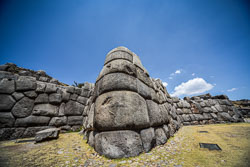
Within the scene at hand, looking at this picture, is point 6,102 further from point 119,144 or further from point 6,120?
point 119,144

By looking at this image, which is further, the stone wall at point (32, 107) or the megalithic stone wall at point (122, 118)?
the stone wall at point (32, 107)

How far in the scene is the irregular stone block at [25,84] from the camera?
401 centimetres

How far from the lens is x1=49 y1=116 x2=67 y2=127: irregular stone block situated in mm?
4371

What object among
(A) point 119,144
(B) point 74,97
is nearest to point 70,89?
(B) point 74,97

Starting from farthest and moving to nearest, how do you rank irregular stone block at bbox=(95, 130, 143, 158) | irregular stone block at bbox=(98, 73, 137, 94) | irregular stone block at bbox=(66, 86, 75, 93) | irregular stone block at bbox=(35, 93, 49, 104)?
1. irregular stone block at bbox=(66, 86, 75, 93)
2. irregular stone block at bbox=(35, 93, 49, 104)
3. irregular stone block at bbox=(98, 73, 137, 94)
4. irregular stone block at bbox=(95, 130, 143, 158)

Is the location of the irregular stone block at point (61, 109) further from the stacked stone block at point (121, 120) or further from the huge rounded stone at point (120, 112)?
the huge rounded stone at point (120, 112)

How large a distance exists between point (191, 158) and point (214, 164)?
0.31 m

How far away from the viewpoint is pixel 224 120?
6223mm

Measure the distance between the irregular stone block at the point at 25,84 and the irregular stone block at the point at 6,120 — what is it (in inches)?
42.1

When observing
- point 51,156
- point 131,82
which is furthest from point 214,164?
point 51,156

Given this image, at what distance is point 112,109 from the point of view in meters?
1.98

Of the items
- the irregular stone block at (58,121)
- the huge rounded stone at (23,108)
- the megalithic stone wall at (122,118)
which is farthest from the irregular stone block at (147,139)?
the huge rounded stone at (23,108)

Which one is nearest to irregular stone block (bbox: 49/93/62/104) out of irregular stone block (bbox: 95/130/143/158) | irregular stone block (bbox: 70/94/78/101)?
irregular stone block (bbox: 70/94/78/101)

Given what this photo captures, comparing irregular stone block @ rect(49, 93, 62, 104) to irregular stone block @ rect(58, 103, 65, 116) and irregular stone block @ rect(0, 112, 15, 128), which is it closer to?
irregular stone block @ rect(58, 103, 65, 116)
